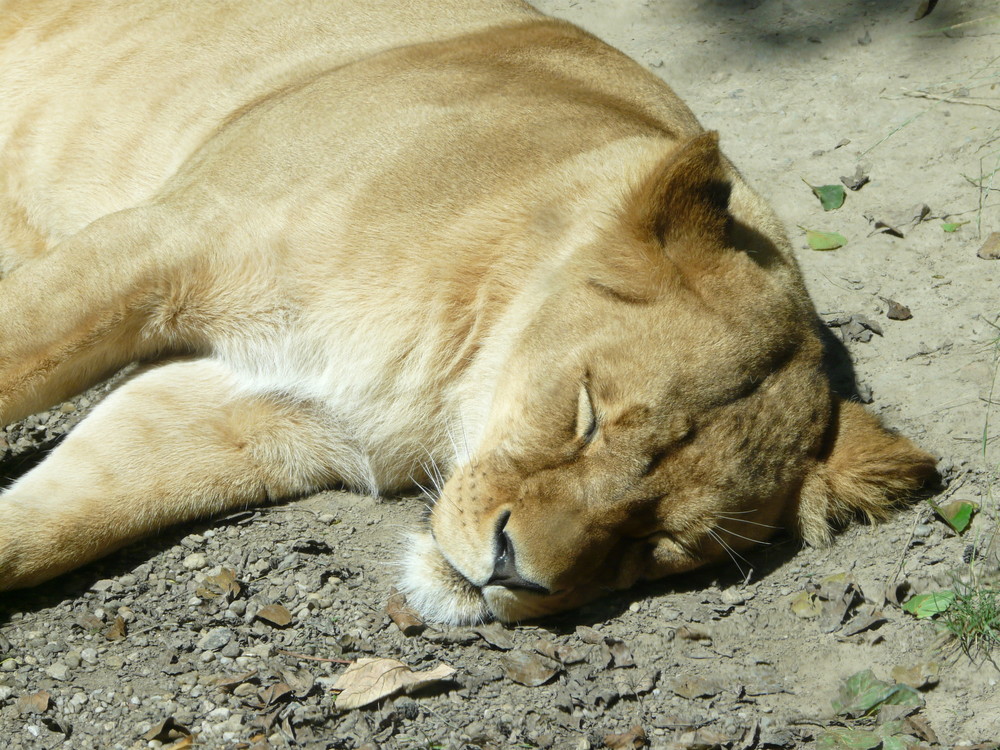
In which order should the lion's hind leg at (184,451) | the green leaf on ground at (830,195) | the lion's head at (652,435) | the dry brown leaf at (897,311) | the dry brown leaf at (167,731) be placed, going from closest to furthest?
the dry brown leaf at (167,731) < the lion's head at (652,435) < the lion's hind leg at (184,451) < the dry brown leaf at (897,311) < the green leaf on ground at (830,195)

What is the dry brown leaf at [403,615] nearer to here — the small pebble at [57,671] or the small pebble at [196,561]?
the small pebble at [196,561]

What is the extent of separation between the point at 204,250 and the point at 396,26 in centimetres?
147

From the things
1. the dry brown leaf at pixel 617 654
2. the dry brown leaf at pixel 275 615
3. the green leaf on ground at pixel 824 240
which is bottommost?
the dry brown leaf at pixel 617 654

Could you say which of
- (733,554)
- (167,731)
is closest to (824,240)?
(733,554)

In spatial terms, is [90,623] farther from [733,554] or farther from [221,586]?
[733,554]

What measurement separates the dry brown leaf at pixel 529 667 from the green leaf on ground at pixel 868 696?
758 millimetres

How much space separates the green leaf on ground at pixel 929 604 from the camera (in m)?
Result: 3.22

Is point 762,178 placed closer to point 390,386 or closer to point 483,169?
point 483,169

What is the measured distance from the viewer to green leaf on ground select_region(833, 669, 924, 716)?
118 inches

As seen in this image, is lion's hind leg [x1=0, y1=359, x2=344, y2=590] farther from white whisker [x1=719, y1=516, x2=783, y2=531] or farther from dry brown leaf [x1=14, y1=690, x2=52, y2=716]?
white whisker [x1=719, y1=516, x2=783, y2=531]

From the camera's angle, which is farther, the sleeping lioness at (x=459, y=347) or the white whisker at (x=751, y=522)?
the white whisker at (x=751, y=522)

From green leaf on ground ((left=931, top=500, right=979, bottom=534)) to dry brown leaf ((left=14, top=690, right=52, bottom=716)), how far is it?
260cm

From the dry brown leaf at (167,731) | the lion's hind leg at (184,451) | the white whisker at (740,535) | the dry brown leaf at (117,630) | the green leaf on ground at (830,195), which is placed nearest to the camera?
the dry brown leaf at (167,731)

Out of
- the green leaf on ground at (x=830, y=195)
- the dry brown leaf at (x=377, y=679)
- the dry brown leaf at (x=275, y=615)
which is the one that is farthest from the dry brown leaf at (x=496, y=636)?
the green leaf on ground at (x=830, y=195)
